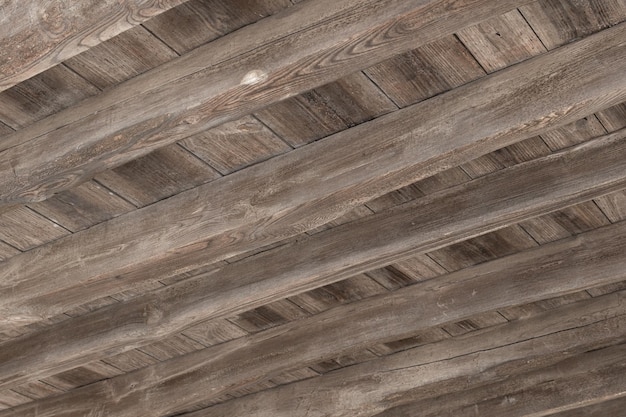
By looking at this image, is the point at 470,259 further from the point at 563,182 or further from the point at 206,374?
the point at 206,374

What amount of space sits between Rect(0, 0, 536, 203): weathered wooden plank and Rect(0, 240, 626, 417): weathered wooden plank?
1440 mm

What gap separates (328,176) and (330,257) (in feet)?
1.62

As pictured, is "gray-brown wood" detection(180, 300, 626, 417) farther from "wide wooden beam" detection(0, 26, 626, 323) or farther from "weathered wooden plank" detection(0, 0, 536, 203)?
"weathered wooden plank" detection(0, 0, 536, 203)

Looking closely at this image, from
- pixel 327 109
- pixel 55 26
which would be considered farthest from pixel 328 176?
pixel 55 26

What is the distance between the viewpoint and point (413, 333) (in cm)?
389

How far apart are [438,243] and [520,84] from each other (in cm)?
68

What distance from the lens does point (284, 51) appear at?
2576 mm

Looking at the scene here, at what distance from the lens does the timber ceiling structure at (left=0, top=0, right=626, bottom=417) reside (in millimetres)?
2633

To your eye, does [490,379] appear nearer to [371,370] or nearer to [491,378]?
[491,378]

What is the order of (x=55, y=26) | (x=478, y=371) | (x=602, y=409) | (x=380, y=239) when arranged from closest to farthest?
(x=55, y=26)
(x=380, y=239)
(x=478, y=371)
(x=602, y=409)

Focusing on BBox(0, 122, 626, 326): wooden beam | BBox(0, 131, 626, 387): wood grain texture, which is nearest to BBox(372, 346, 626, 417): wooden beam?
BBox(0, 131, 626, 387): wood grain texture

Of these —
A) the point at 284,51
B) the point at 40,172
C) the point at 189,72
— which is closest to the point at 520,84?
the point at 284,51

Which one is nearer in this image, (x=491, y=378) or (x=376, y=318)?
(x=376, y=318)

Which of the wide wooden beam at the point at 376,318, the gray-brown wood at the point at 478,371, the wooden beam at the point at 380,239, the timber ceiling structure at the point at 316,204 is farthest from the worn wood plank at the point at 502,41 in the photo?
the gray-brown wood at the point at 478,371
